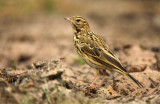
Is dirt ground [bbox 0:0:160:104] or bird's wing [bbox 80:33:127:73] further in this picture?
bird's wing [bbox 80:33:127:73]

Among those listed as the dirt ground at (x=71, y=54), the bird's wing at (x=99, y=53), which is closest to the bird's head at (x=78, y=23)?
the bird's wing at (x=99, y=53)

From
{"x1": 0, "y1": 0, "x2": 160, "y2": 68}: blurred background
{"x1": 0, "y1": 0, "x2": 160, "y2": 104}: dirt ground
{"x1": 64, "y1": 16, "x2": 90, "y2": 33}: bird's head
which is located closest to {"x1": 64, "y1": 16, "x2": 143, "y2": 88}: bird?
{"x1": 64, "y1": 16, "x2": 90, "y2": 33}: bird's head

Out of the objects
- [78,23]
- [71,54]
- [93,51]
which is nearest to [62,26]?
[71,54]

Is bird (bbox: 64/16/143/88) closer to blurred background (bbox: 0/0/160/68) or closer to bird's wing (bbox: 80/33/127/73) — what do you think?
bird's wing (bbox: 80/33/127/73)

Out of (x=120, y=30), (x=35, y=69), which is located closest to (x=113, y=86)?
(x=35, y=69)

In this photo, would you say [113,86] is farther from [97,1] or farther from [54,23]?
[97,1]
